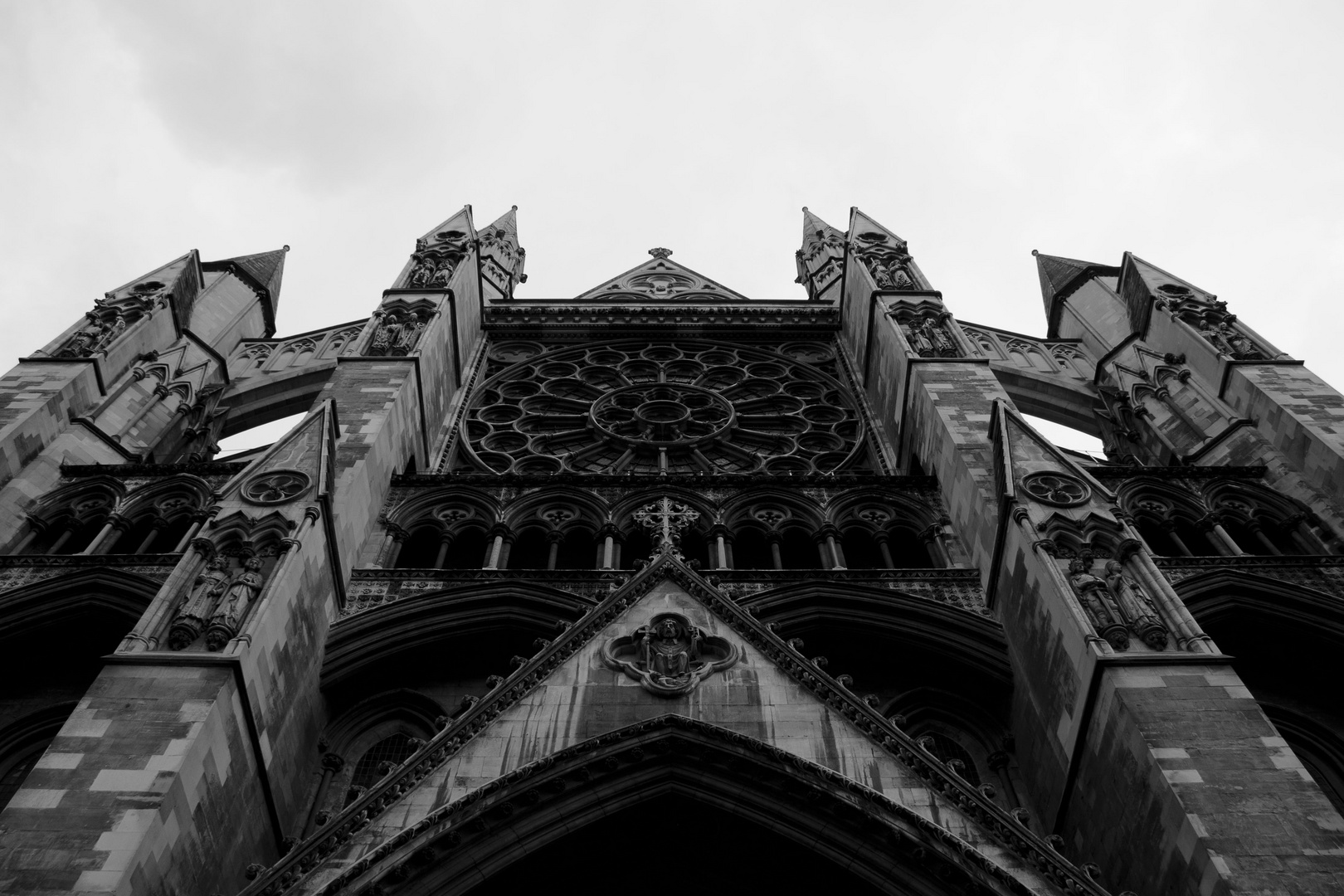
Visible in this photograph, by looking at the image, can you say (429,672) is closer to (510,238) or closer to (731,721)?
(731,721)

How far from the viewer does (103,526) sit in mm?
13664

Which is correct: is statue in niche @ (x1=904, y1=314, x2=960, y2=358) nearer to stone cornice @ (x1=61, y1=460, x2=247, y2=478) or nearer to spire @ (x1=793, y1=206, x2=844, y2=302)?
spire @ (x1=793, y1=206, x2=844, y2=302)

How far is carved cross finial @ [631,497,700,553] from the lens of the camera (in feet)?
36.8

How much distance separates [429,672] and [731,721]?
4736 millimetres

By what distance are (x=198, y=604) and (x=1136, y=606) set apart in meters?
7.83

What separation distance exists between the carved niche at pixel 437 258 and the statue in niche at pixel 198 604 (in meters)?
9.32

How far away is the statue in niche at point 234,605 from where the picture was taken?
9.75 metres

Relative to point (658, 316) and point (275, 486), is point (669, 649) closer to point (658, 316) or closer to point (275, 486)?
point (275, 486)

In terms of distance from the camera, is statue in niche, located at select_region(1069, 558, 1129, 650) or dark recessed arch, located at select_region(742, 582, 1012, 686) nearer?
statue in niche, located at select_region(1069, 558, 1129, 650)

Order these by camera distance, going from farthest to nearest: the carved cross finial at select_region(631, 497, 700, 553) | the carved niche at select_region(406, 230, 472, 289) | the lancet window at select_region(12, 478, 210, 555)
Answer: the carved niche at select_region(406, 230, 472, 289) < the lancet window at select_region(12, 478, 210, 555) < the carved cross finial at select_region(631, 497, 700, 553)

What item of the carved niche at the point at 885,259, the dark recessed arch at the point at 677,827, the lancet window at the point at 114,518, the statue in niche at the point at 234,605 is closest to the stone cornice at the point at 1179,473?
the carved niche at the point at 885,259

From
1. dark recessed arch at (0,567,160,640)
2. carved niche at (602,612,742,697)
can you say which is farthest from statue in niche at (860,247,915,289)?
Answer: dark recessed arch at (0,567,160,640)

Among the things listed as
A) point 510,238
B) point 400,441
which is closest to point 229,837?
point 400,441

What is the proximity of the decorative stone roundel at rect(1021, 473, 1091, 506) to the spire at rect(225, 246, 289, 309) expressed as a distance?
15456 mm
